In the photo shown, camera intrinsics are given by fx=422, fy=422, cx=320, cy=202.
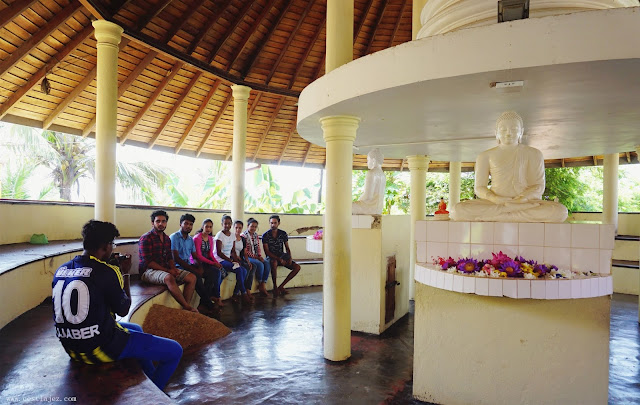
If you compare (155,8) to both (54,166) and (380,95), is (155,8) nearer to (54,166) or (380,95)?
(380,95)

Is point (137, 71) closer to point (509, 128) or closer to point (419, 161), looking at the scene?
point (419, 161)

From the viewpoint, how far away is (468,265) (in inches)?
150

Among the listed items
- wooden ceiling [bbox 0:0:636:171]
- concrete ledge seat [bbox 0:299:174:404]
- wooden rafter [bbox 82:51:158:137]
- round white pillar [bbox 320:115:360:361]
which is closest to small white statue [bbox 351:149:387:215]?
round white pillar [bbox 320:115:360:361]

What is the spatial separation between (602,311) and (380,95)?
9.25ft

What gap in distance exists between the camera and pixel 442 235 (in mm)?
4355

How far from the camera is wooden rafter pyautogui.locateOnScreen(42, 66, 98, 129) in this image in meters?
8.91

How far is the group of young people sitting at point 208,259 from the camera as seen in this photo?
6.32 m

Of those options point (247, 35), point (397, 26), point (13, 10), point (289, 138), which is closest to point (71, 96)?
point (13, 10)

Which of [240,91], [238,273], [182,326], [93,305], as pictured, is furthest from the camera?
[240,91]

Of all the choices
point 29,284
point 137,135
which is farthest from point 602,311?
point 137,135

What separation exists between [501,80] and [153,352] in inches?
146

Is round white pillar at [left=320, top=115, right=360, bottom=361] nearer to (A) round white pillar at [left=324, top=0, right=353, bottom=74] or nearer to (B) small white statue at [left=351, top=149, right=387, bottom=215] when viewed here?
(A) round white pillar at [left=324, top=0, right=353, bottom=74]

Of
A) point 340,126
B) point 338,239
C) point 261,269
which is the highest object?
point 340,126

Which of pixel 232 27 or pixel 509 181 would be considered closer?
pixel 509 181
